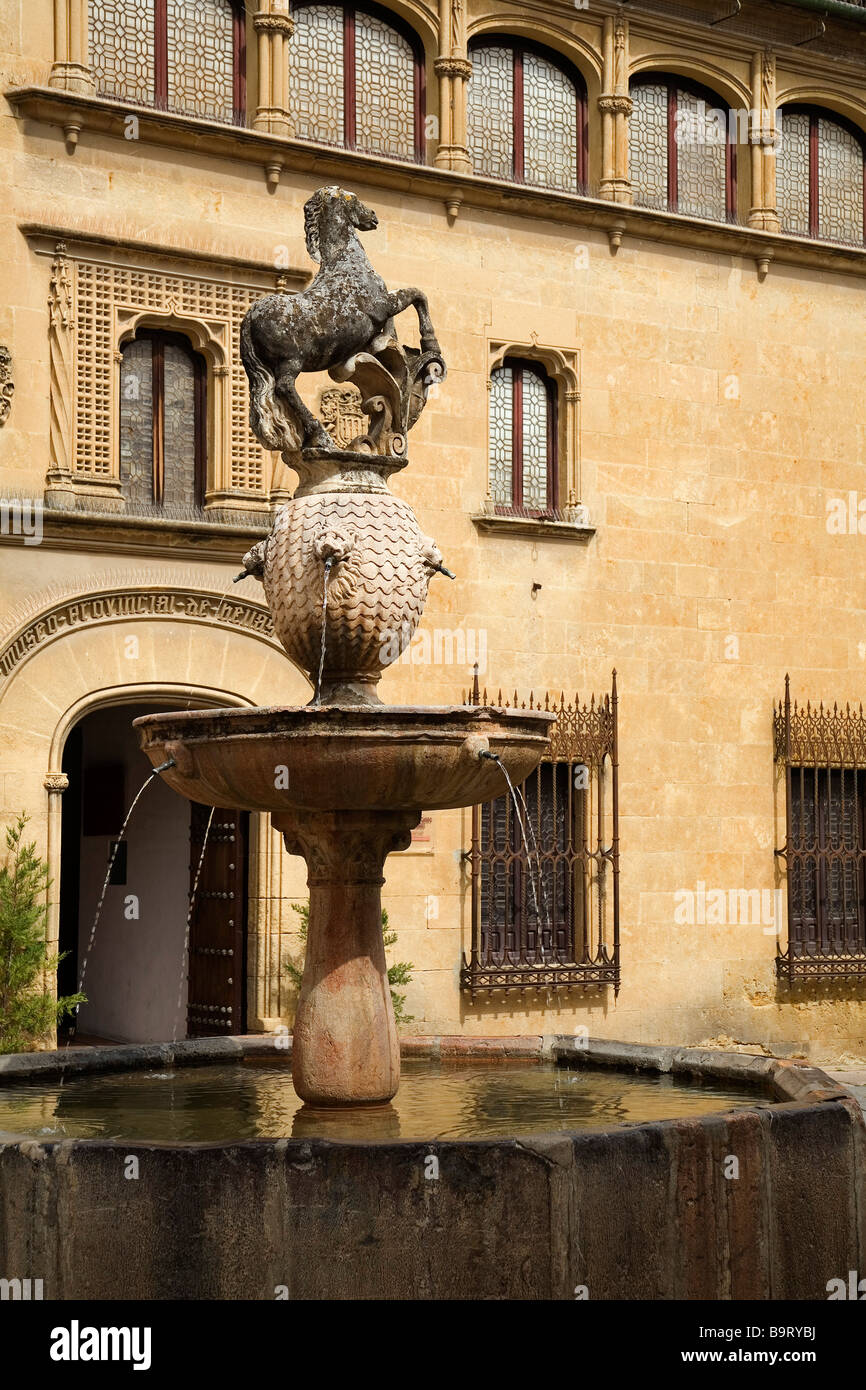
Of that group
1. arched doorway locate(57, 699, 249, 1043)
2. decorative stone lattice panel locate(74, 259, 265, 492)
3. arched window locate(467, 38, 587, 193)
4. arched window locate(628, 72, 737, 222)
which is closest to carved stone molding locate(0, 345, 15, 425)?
decorative stone lattice panel locate(74, 259, 265, 492)

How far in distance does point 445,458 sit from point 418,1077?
22.1ft

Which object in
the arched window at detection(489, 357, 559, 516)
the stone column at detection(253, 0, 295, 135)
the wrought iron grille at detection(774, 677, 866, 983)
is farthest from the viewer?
the wrought iron grille at detection(774, 677, 866, 983)

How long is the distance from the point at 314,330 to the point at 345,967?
292 cm

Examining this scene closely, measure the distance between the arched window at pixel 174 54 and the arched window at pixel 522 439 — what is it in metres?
3.18

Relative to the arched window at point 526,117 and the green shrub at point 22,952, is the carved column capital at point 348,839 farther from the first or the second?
the arched window at point 526,117

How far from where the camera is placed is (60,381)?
12852mm

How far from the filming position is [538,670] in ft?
48.8

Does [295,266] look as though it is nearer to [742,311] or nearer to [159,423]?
[159,423]

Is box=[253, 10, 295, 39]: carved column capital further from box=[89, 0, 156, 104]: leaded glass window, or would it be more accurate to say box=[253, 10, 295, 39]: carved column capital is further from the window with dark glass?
the window with dark glass

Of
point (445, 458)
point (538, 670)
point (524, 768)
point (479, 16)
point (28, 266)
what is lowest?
point (524, 768)

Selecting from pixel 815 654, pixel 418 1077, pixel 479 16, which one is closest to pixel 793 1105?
pixel 418 1077

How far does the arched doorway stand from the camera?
1423 cm

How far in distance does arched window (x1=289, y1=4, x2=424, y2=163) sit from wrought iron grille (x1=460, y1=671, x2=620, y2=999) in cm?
473

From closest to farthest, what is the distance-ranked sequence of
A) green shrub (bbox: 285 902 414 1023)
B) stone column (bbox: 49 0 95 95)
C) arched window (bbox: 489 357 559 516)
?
1. stone column (bbox: 49 0 95 95)
2. green shrub (bbox: 285 902 414 1023)
3. arched window (bbox: 489 357 559 516)
